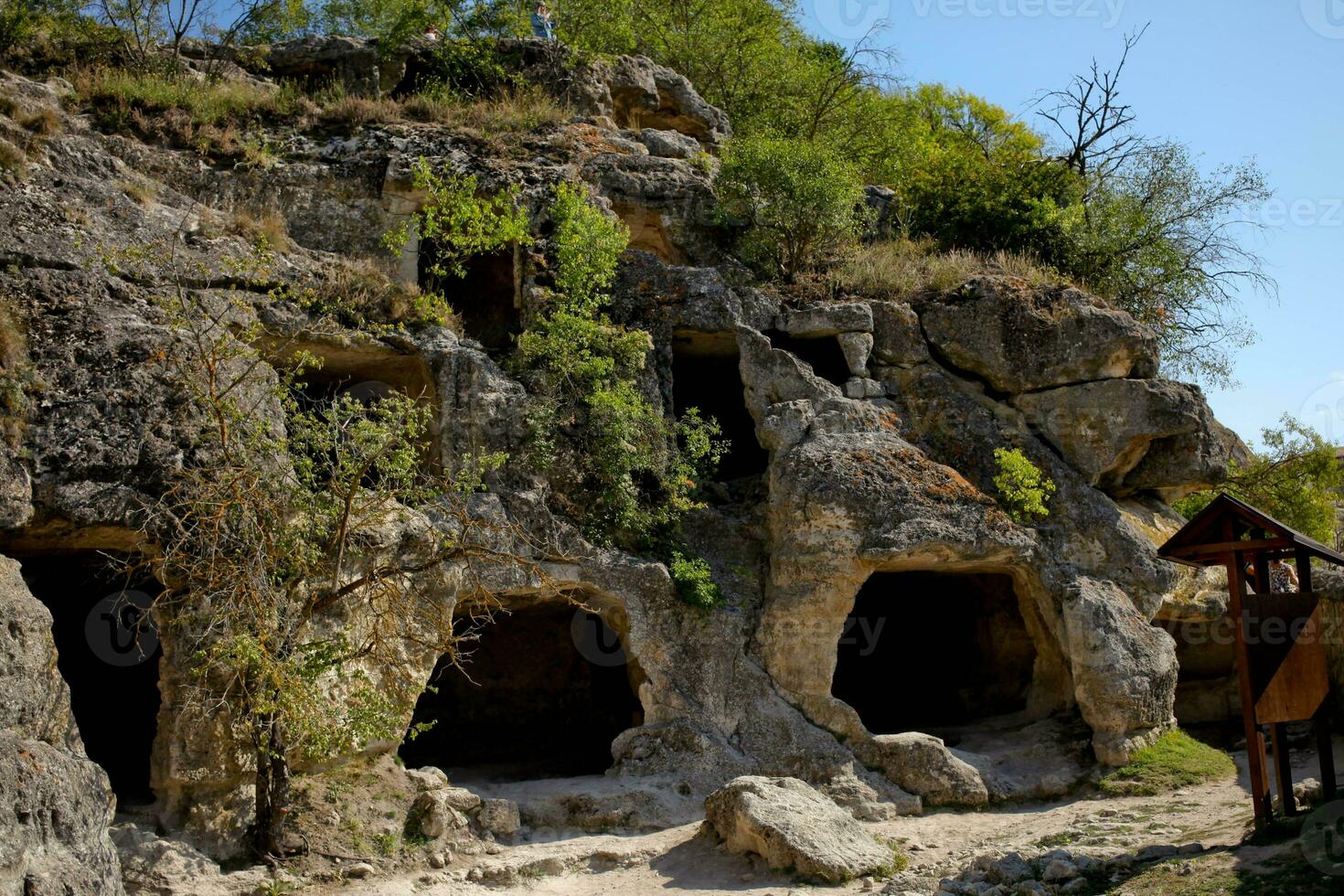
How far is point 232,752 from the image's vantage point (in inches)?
405

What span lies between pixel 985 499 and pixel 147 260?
8749 mm

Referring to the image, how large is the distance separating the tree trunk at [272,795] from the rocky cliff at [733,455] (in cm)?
36

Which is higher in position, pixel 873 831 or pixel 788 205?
pixel 788 205

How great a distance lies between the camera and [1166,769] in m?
12.8

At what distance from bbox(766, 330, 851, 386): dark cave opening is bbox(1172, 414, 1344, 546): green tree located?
6273mm

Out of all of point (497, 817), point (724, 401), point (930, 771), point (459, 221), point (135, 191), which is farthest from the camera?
point (724, 401)

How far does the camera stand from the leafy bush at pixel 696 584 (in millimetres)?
12734

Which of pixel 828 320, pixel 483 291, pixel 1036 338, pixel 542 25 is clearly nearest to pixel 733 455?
pixel 828 320

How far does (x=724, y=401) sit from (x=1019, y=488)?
4308 millimetres

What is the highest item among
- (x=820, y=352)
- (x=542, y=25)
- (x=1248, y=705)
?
(x=542, y=25)

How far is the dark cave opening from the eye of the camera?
598 inches

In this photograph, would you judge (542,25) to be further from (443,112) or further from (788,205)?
(788,205)

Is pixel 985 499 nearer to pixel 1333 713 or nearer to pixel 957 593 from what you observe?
pixel 957 593

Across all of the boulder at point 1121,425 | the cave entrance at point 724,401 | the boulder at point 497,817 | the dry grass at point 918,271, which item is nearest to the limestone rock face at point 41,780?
the boulder at point 497,817
